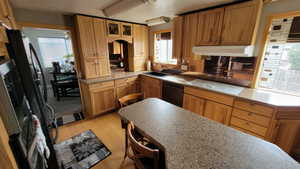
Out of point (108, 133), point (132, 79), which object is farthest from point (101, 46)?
point (108, 133)

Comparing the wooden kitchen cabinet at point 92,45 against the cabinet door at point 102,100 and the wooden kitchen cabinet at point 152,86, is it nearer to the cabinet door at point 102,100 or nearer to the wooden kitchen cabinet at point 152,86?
the cabinet door at point 102,100

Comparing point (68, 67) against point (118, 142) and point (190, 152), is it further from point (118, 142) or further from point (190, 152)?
point (190, 152)

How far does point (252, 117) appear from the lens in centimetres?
178

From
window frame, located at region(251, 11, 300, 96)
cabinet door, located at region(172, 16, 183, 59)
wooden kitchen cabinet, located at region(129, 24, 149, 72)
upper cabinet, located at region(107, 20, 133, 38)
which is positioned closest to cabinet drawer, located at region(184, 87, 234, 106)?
window frame, located at region(251, 11, 300, 96)

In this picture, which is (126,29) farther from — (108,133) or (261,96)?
(261,96)

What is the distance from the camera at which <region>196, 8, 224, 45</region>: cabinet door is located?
206 cm

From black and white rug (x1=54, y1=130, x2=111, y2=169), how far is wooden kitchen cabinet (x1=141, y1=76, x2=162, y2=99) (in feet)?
4.69

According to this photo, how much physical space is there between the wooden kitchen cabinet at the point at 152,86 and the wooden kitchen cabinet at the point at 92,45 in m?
1.09

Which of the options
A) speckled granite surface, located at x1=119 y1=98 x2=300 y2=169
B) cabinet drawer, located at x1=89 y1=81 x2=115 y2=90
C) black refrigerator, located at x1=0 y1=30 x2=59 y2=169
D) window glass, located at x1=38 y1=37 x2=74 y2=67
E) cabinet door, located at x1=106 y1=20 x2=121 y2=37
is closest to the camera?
black refrigerator, located at x1=0 y1=30 x2=59 y2=169

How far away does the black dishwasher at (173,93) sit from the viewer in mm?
2576

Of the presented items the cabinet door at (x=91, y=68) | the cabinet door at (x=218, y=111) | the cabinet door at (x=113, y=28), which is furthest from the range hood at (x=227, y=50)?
the cabinet door at (x=91, y=68)

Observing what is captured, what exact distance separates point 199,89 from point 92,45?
2.45m

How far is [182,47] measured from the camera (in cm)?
266

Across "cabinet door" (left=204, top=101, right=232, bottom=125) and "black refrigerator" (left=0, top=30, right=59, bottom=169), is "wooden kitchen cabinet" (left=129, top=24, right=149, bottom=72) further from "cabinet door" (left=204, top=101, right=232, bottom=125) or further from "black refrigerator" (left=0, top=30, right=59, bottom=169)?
"black refrigerator" (left=0, top=30, right=59, bottom=169)
